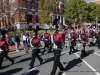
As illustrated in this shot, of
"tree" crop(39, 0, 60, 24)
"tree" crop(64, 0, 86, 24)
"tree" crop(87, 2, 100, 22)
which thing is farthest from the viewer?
"tree" crop(87, 2, 100, 22)

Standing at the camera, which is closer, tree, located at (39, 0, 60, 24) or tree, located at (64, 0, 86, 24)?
tree, located at (39, 0, 60, 24)

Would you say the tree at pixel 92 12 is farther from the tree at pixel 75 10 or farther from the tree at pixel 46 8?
the tree at pixel 46 8

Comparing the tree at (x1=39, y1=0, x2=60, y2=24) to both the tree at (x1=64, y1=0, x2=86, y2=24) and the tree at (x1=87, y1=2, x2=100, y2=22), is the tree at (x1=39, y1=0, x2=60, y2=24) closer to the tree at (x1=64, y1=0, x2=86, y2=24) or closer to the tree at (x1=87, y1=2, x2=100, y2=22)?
the tree at (x1=64, y1=0, x2=86, y2=24)

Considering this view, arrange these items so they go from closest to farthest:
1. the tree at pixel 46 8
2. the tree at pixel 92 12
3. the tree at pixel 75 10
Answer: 1. the tree at pixel 46 8
2. the tree at pixel 75 10
3. the tree at pixel 92 12

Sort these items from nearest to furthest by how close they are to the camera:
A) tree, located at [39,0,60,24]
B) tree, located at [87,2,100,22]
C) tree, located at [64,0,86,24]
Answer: tree, located at [39,0,60,24] → tree, located at [64,0,86,24] → tree, located at [87,2,100,22]

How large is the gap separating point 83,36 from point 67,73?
4494mm

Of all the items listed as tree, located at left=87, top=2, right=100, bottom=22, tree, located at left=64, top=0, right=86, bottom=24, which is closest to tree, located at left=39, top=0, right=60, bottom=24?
tree, located at left=64, top=0, right=86, bottom=24

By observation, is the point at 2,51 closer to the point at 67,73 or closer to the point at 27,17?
the point at 67,73

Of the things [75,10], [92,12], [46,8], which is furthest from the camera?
[92,12]

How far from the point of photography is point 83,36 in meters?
11.9

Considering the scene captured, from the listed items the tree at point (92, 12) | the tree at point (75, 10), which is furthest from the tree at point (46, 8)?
the tree at point (92, 12)

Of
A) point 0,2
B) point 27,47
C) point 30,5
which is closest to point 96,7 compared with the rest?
point 30,5

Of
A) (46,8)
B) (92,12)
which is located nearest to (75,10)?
(92,12)

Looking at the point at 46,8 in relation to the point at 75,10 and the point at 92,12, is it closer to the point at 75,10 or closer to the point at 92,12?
the point at 75,10
